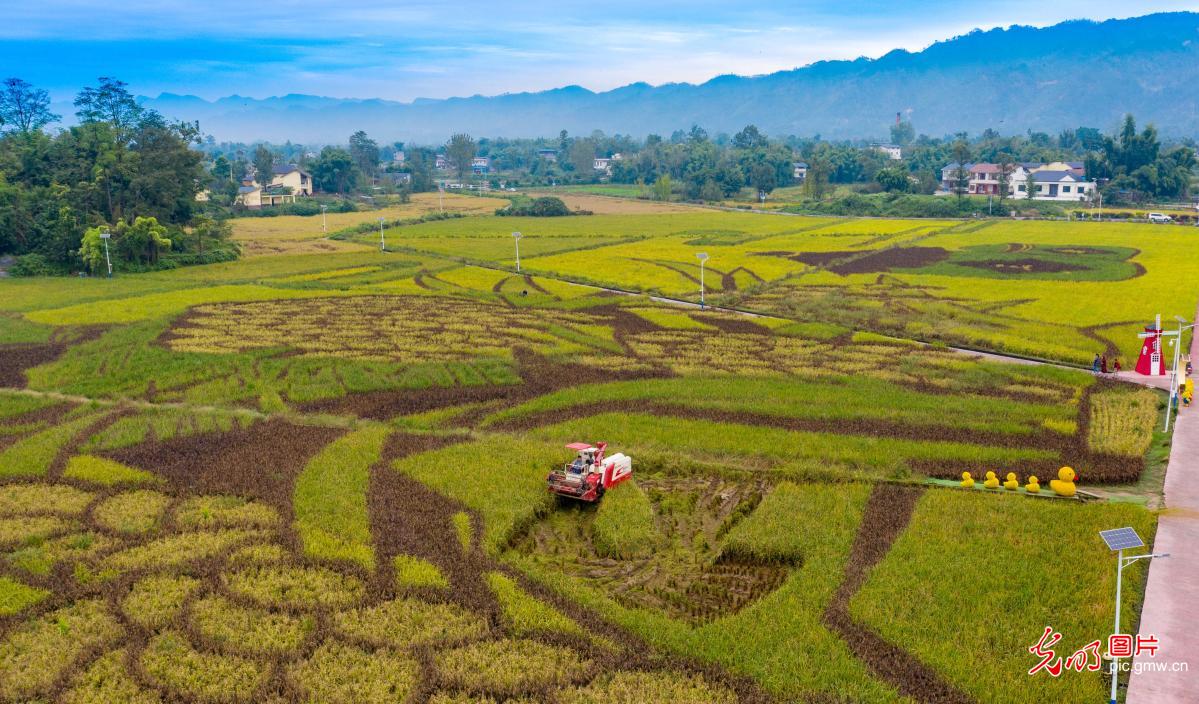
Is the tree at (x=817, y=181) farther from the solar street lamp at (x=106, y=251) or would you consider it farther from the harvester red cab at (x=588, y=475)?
the harvester red cab at (x=588, y=475)

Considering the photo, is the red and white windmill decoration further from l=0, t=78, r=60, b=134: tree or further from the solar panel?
l=0, t=78, r=60, b=134: tree

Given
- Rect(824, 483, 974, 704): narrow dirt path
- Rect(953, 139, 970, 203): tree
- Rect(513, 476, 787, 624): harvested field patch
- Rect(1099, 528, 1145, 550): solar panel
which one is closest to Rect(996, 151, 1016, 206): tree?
Rect(953, 139, 970, 203): tree

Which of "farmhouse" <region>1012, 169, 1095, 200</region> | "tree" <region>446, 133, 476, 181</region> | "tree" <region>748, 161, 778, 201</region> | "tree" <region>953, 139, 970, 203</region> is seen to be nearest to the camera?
"tree" <region>953, 139, 970, 203</region>

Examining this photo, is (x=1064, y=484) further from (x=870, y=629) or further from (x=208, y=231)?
(x=208, y=231)

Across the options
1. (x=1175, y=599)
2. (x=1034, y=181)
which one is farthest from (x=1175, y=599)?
(x=1034, y=181)

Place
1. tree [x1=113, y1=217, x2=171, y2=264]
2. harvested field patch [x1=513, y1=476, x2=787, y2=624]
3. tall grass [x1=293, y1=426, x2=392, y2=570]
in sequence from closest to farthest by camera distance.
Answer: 1. harvested field patch [x1=513, y1=476, x2=787, y2=624]
2. tall grass [x1=293, y1=426, x2=392, y2=570]
3. tree [x1=113, y1=217, x2=171, y2=264]

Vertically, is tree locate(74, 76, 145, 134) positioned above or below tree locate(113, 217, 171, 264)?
above

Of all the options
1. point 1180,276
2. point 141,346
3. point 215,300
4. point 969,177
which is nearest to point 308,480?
point 141,346

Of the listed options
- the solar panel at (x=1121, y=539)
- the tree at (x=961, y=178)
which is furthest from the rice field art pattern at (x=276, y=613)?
the tree at (x=961, y=178)
